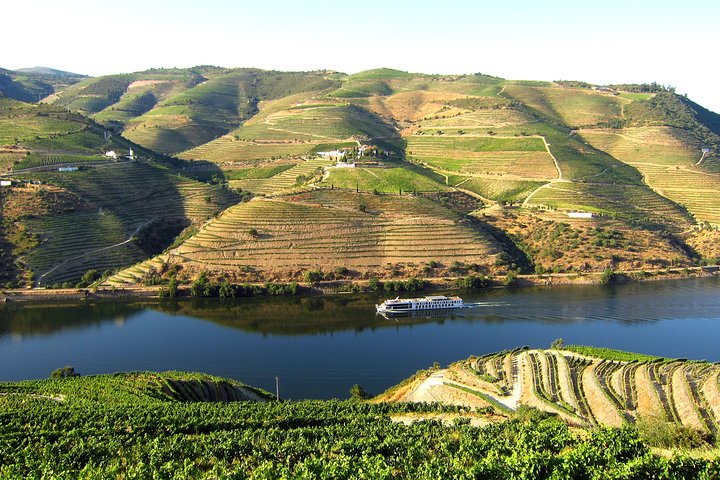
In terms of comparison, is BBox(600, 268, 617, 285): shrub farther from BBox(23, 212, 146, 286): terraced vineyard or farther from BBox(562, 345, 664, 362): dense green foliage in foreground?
BBox(23, 212, 146, 286): terraced vineyard

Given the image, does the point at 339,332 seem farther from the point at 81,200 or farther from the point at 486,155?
the point at 486,155

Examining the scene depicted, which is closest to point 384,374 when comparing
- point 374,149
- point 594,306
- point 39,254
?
point 594,306

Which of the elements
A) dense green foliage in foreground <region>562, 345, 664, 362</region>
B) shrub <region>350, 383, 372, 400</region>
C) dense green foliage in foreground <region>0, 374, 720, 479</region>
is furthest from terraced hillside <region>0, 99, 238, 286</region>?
dense green foliage in foreground <region>562, 345, 664, 362</region>

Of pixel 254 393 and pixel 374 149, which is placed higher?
pixel 374 149

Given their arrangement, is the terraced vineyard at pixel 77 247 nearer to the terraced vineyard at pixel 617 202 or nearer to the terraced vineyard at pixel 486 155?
the terraced vineyard at pixel 486 155

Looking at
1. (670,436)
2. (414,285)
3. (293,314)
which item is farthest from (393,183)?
(670,436)

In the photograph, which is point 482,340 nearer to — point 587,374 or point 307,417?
point 587,374
